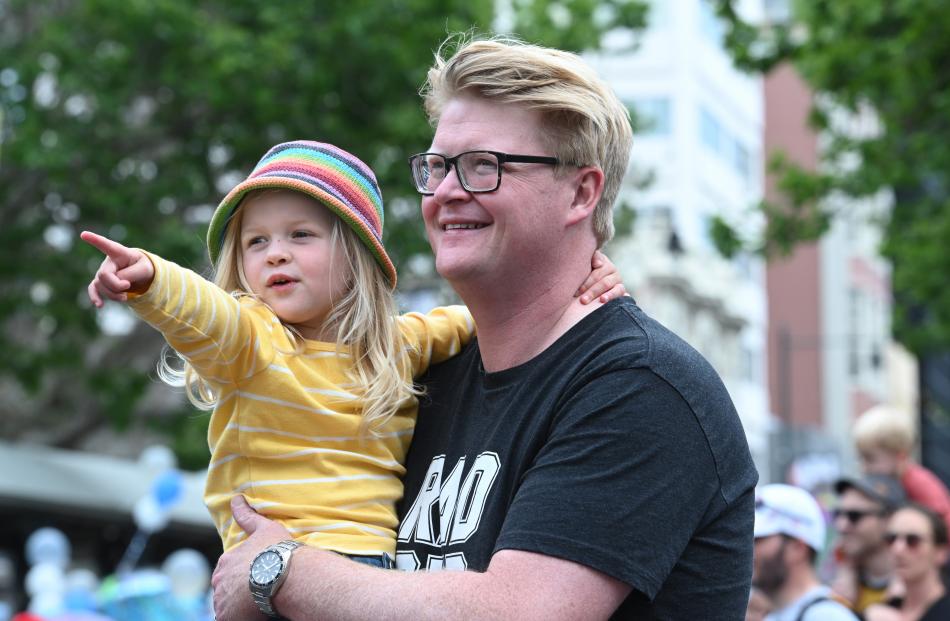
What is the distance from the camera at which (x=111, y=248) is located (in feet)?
8.98

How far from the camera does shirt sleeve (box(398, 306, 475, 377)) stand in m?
3.45

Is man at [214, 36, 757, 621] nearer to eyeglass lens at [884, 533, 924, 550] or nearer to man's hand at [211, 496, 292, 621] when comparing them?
man's hand at [211, 496, 292, 621]

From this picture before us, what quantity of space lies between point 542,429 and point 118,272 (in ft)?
2.76

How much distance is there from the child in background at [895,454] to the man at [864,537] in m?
0.78

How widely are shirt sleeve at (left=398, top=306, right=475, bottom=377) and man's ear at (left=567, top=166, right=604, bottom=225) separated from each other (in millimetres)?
603

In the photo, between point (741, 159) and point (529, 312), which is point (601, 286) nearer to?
point (529, 312)

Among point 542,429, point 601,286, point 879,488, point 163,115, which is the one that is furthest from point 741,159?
point 542,429

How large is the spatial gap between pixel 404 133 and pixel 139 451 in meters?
12.4

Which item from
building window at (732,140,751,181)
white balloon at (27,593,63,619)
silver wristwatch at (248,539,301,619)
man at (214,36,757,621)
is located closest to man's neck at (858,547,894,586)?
white balloon at (27,593,63,619)

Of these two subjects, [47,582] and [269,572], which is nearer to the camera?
[269,572]

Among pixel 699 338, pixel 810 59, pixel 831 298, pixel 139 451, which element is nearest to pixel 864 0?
pixel 810 59

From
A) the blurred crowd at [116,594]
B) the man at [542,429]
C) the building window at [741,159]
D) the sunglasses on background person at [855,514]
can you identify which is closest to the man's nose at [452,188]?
the man at [542,429]

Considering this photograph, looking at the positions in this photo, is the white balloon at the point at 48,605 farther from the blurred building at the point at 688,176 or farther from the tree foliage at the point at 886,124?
the blurred building at the point at 688,176

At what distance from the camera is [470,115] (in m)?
2.97
